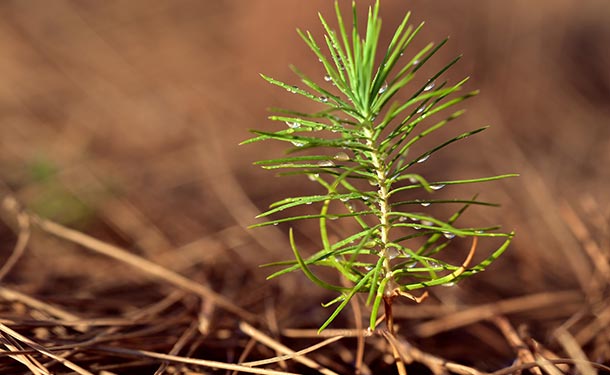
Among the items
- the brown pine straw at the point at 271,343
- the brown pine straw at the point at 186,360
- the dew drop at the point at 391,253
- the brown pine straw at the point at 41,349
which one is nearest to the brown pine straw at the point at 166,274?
the brown pine straw at the point at 271,343

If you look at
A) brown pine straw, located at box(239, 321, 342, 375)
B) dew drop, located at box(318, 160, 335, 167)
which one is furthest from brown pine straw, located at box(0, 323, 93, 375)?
dew drop, located at box(318, 160, 335, 167)

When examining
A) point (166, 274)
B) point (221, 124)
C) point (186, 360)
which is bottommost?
point (186, 360)

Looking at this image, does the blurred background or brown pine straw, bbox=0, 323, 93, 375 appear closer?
brown pine straw, bbox=0, 323, 93, 375

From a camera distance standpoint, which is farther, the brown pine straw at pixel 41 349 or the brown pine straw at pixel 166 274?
the brown pine straw at pixel 166 274

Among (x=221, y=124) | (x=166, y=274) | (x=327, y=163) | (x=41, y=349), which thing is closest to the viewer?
(x=327, y=163)

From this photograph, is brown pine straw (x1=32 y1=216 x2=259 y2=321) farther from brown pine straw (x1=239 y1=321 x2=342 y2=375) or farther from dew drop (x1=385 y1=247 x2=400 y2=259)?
dew drop (x1=385 y1=247 x2=400 y2=259)

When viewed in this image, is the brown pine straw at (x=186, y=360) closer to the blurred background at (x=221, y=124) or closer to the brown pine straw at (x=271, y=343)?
the brown pine straw at (x=271, y=343)

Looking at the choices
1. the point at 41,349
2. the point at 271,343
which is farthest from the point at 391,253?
the point at 41,349

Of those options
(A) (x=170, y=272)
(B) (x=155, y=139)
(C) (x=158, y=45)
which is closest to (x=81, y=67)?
(C) (x=158, y=45)

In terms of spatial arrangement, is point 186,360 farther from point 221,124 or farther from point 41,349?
point 221,124
